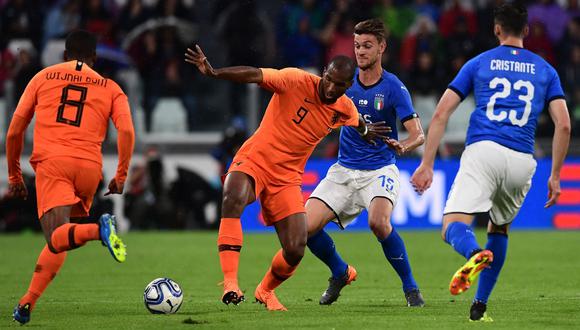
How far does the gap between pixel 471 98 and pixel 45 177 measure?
14409 mm

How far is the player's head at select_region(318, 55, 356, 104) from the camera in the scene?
9250 mm

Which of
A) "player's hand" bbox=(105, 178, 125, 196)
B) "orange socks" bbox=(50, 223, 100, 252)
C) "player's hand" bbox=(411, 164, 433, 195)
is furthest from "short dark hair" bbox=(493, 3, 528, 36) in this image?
"orange socks" bbox=(50, 223, 100, 252)

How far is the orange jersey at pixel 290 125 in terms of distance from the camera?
31.2 feet

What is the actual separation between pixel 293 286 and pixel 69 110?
4.23 m

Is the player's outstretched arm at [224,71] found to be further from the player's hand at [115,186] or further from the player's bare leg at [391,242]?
the player's bare leg at [391,242]

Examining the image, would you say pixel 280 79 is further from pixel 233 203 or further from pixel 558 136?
pixel 558 136

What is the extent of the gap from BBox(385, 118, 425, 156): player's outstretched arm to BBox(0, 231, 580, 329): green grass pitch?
1.38 m

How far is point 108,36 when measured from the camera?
2245 cm

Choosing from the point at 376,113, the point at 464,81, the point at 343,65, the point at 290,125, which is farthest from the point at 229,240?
the point at 464,81

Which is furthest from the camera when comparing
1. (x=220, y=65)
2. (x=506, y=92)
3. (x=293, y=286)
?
(x=220, y=65)

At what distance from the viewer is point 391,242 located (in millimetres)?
10375

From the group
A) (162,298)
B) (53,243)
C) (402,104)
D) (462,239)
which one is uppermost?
(402,104)

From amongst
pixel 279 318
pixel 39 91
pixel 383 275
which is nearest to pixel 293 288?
pixel 383 275

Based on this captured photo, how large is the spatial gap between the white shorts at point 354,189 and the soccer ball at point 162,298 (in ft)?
6.02
